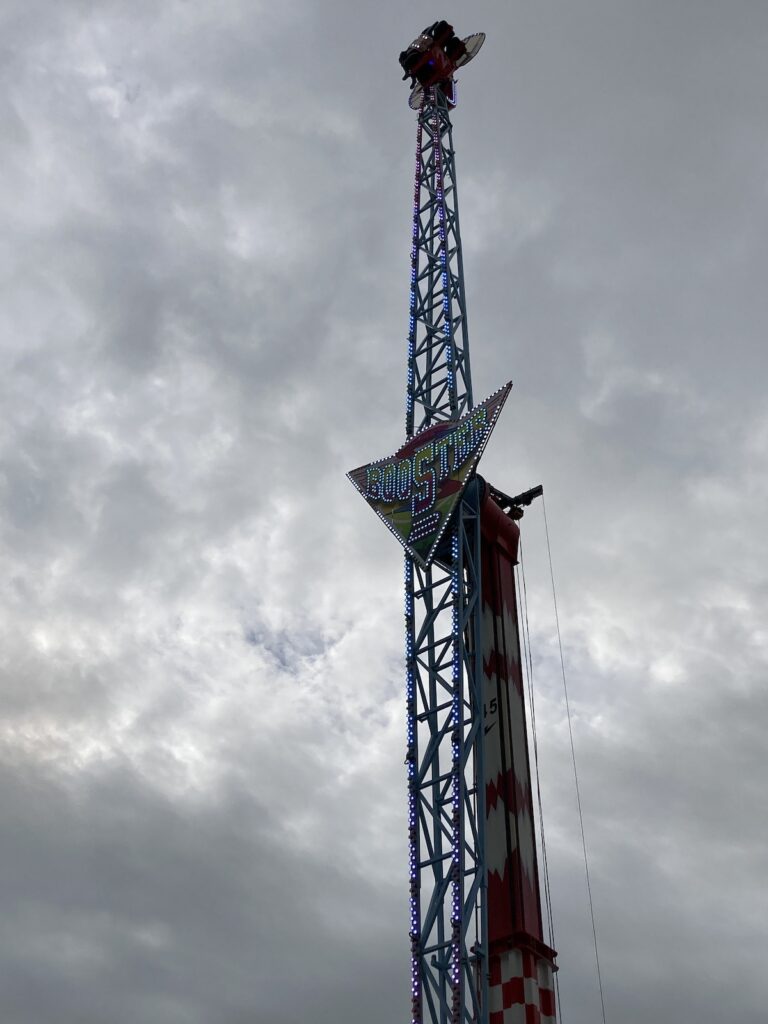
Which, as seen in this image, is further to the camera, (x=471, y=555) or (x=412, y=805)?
(x=471, y=555)

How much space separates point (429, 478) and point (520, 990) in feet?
52.2

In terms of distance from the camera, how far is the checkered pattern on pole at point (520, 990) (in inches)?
1208

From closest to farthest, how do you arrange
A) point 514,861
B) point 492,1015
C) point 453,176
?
point 492,1015 → point 514,861 → point 453,176

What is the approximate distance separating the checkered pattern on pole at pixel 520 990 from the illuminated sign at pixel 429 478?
1228 centimetres

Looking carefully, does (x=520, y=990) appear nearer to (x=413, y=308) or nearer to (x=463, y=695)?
(x=463, y=695)

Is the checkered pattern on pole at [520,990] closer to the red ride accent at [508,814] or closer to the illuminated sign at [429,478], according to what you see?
the red ride accent at [508,814]

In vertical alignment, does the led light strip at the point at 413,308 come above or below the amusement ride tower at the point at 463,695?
above

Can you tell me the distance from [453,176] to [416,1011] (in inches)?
1256

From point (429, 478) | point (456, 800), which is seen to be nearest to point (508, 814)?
point (456, 800)

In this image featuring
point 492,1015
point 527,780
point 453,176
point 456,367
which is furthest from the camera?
point 453,176

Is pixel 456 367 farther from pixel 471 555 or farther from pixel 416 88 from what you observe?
pixel 416 88

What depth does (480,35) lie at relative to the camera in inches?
1950

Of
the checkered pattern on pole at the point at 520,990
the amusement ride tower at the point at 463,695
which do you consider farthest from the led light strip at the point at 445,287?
the checkered pattern on pole at the point at 520,990

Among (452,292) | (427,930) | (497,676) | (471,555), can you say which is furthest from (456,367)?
(427,930)
